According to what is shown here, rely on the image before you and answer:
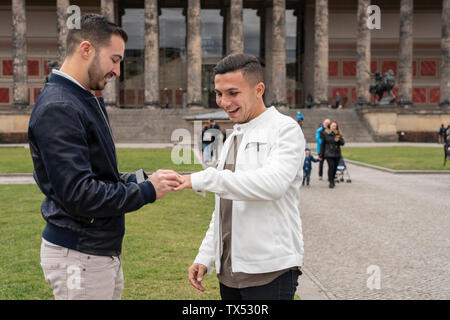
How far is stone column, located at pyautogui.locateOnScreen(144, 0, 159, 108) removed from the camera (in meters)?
43.6

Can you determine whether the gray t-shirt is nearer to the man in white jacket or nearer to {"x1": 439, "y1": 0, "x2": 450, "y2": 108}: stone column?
the man in white jacket

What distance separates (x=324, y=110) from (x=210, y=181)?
138 feet

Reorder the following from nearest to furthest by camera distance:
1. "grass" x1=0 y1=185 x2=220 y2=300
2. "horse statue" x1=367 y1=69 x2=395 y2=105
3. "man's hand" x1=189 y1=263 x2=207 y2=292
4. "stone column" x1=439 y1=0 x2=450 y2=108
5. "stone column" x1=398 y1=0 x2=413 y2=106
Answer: "man's hand" x1=189 y1=263 x2=207 y2=292
"grass" x1=0 y1=185 x2=220 y2=300
"horse statue" x1=367 y1=69 x2=395 y2=105
"stone column" x1=439 y1=0 x2=450 y2=108
"stone column" x1=398 y1=0 x2=413 y2=106

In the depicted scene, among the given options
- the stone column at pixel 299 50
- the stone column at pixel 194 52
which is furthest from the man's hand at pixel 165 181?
the stone column at pixel 299 50

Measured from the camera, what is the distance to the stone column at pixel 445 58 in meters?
43.9

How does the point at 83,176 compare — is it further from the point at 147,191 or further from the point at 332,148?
the point at 332,148

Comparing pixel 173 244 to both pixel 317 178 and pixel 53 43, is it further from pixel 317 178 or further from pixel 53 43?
pixel 53 43

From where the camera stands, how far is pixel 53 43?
4988 centimetres

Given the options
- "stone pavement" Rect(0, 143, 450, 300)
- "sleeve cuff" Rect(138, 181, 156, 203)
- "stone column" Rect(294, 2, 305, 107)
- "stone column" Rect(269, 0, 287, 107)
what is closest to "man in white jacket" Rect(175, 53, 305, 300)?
"sleeve cuff" Rect(138, 181, 156, 203)

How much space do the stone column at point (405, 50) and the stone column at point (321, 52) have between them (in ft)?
22.6

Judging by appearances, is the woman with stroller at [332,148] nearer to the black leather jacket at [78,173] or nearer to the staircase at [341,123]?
the black leather jacket at [78,173]

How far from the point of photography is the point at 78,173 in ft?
6.98

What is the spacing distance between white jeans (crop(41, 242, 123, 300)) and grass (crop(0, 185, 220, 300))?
7.88ft

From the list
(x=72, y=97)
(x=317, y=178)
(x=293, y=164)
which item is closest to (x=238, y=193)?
(x=293, y=164)
